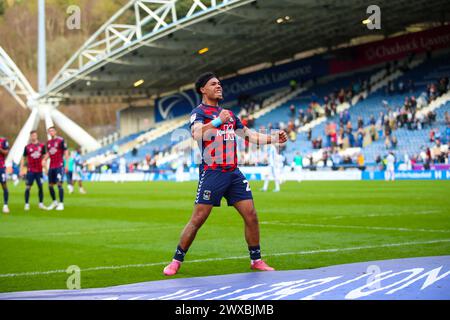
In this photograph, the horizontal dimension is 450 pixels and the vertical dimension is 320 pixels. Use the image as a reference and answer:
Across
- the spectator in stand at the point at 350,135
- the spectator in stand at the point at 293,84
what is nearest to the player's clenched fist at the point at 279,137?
the spectator in stand at the point at 350,135

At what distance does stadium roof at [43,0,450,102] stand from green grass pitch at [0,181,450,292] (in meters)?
28.0

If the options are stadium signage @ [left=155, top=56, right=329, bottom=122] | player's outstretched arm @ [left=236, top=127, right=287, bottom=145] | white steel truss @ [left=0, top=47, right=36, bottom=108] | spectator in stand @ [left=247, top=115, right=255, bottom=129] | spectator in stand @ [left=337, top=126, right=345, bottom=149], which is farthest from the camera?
stadium signage @ [left=155, top=56, right=329, bottom=122]

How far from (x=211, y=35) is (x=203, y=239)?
42.9 meters

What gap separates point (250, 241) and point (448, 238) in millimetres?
4524

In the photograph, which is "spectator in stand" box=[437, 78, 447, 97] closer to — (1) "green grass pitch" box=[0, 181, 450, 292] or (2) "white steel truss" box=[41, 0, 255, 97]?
(2) "white steel truss" box=[41, 0, 255, 97]

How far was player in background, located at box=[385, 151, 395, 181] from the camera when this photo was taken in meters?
45.8

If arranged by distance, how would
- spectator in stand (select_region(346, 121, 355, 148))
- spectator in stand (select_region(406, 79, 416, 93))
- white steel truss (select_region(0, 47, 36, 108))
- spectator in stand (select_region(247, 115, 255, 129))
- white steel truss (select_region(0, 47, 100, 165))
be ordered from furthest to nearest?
1. white steel truss (select_region(0, 47, 100, 165))
2. spectator in stand (select_region(247, 115, 255, 129))
3. white steel truss (select_region(0, 47, 36, 108))
4. spectator in stand (select_region(406, 79, 416, 93))
5. spectator in stand (select_region(346, 121, 355, 148))

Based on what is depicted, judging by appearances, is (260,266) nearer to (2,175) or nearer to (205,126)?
(205,126)

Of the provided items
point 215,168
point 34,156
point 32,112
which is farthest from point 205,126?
point 32,112

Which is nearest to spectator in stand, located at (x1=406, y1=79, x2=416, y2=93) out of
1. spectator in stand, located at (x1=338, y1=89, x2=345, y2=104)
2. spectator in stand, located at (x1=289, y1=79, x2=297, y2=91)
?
spectator in stand, located at (x1=338, y1=89, x2=345, y2=104)

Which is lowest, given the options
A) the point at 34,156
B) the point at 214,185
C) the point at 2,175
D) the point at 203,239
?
the point at 203,239

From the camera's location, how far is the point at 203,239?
14914 mm

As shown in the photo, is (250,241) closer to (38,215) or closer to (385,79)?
(38,215)

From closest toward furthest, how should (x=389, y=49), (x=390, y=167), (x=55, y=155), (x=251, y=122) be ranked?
Result: (x=55, y=155), (x=390, y=167), (x=389, y=49), (x=251, y=122)
